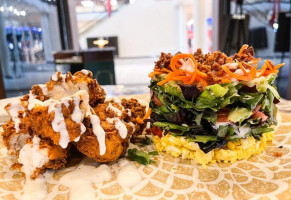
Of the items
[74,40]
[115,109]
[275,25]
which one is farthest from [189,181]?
[74,40]

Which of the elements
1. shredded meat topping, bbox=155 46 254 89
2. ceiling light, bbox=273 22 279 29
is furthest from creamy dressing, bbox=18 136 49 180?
ceiling light, bbox=273 22 279 29

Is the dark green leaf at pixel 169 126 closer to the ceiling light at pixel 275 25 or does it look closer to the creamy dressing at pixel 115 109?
the creamy dressing at pixel 115 109

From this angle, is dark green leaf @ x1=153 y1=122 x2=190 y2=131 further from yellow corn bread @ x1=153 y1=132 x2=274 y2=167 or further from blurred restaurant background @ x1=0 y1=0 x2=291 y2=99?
blurred restaurant background @ x1=0 y1=0 x2=291 y2=99

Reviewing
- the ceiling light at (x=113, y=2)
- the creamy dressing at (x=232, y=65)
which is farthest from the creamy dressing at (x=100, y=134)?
the ceiling light at (x=113, y=2)

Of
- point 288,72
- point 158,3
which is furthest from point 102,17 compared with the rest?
point 288,72

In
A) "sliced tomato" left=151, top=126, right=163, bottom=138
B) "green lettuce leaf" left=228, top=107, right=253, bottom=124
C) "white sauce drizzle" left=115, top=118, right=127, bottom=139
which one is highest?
"green lettuce leaf" left=228, top=107, right=253, bottom=124

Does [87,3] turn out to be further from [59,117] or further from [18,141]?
[59,117]

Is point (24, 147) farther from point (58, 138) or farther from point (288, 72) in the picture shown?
point (288, 72)
